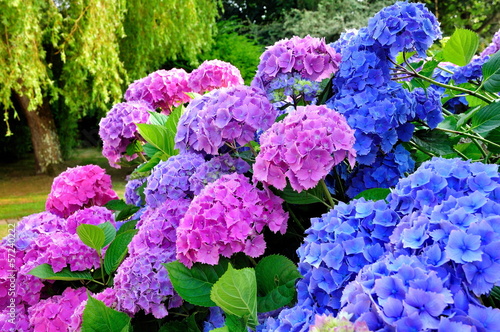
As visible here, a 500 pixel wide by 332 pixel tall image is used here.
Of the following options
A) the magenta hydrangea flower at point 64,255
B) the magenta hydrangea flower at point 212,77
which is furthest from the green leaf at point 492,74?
the magenta hydrangea flower at point 64,255

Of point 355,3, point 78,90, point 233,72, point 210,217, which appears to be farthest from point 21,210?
point 355,3

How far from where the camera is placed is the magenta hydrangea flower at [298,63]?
4.35 ft

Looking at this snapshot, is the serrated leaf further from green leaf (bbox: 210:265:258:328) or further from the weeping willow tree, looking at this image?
the weeping willow tree

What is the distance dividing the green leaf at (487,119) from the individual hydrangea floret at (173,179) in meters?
0.73

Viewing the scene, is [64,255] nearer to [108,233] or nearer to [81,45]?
[108,233]

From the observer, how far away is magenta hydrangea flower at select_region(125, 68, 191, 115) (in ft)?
7.00

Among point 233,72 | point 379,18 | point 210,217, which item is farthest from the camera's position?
point 233,72

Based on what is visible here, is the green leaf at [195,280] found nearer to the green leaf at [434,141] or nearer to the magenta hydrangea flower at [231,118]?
the magenta hydrangea flower at [231,118]

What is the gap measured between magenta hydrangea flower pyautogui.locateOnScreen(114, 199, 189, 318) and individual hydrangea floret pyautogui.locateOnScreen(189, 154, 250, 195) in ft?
0.21

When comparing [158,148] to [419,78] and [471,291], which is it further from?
[471,291]

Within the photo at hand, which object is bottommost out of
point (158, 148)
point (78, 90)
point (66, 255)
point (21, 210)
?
Result: point (21, 210)

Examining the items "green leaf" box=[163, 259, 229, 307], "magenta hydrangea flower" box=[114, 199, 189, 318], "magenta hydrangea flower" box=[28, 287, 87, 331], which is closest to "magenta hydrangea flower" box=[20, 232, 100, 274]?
"magenta hydrangea flower" box=[28, 287, 87, 331]

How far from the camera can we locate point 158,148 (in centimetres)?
171

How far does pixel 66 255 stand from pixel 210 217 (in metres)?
0.67
